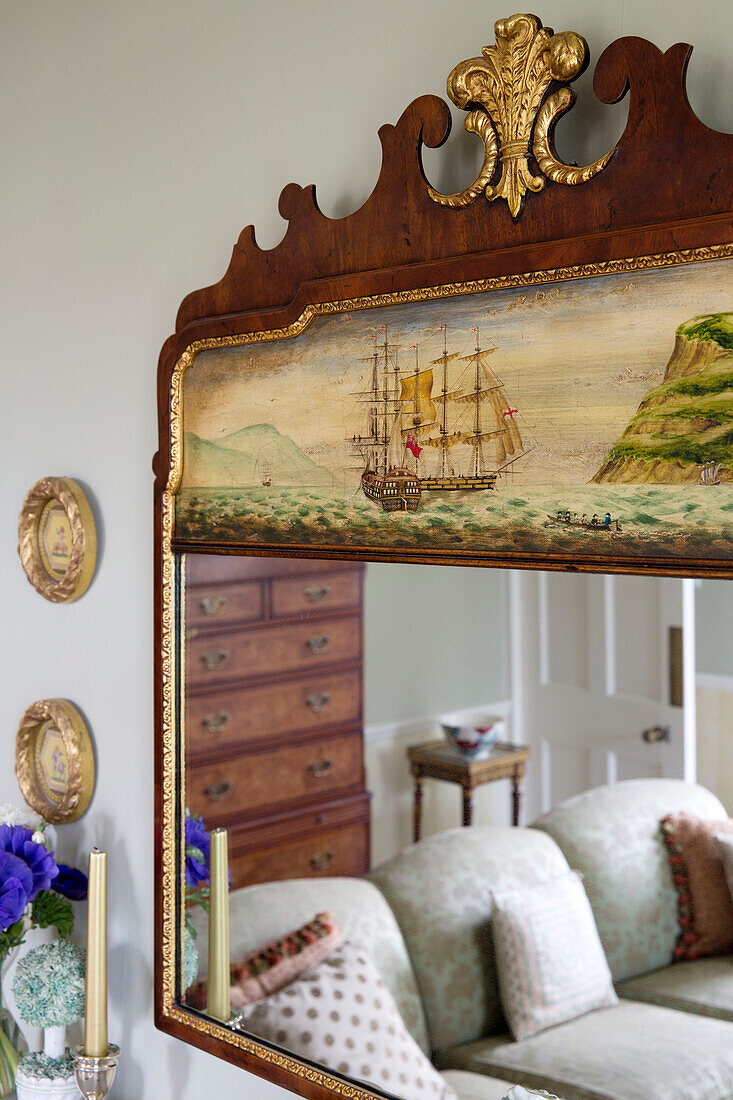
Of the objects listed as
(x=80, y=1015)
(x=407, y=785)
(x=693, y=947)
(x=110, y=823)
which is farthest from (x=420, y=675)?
(x=80, y=1015)

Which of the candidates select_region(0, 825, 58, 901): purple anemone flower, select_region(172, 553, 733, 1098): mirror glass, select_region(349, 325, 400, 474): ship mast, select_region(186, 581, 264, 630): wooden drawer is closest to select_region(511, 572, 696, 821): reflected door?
select_region(172, 553, 733, 1098): mirror glass

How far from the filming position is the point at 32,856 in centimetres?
142

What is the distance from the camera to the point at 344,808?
1195 millimetres

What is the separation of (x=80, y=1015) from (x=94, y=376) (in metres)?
0.88

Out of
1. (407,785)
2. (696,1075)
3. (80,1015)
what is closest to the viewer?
(696,1075)

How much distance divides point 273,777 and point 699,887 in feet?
1.77

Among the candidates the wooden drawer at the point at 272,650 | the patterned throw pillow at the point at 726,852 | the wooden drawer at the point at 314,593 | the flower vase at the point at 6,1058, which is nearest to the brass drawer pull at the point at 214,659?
the wooden drawer at the point at 272,650

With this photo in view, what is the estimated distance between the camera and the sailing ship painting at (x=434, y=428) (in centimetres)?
102

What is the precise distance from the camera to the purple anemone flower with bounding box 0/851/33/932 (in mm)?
1354

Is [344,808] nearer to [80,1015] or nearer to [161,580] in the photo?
[161,580]

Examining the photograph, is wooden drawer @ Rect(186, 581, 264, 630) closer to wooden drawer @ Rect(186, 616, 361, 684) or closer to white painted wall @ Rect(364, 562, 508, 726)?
wooden drawer @ Rect(186, 616, 361, 684)

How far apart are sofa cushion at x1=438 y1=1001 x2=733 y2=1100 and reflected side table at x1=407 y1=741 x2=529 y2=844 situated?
199 mm

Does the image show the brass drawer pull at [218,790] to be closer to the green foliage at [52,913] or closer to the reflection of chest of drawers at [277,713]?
the reflection of chest of drawers at [277,713]

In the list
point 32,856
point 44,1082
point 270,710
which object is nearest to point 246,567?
point 270,710
